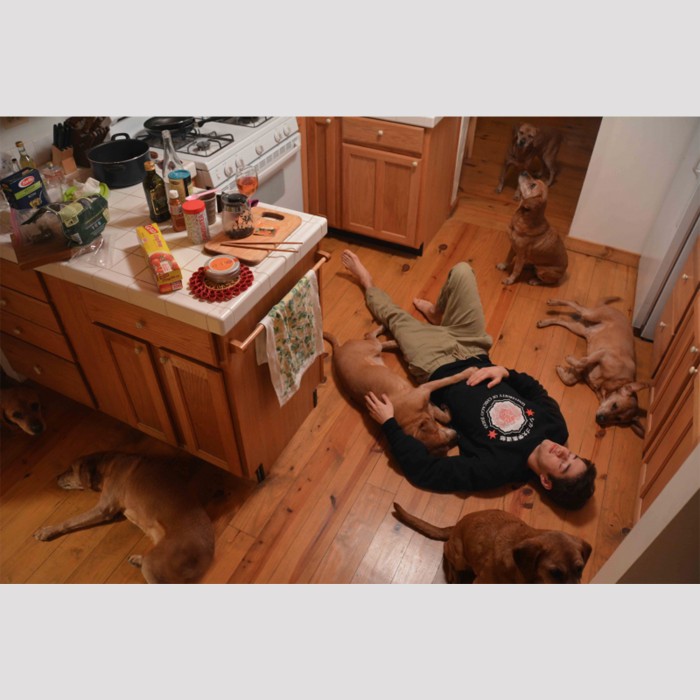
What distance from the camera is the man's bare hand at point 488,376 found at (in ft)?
8.04

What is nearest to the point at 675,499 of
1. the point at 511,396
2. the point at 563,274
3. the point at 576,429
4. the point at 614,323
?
the point at 511,396

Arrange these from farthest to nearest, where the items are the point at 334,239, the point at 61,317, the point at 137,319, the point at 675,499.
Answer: the point at 334,239, the point at 61,317, the point at 137,319, the point at 675,499

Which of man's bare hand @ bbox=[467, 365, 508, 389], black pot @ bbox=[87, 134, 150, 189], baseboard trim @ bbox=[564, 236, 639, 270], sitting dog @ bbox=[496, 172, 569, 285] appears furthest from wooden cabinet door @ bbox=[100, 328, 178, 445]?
baseboard trim @ bbox=[564, 236, 639, 270]

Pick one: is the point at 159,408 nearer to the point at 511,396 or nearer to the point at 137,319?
the point at 137,319

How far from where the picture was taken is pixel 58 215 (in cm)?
187

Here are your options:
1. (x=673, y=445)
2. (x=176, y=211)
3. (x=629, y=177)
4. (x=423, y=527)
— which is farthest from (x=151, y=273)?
(x=629, y=177)

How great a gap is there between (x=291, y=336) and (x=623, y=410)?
5.06 feet

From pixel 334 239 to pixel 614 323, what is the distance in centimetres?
185

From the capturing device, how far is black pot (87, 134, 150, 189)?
7.17 ft

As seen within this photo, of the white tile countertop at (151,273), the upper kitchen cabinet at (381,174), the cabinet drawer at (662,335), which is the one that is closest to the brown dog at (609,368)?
the cabinet drawer at (662,335)

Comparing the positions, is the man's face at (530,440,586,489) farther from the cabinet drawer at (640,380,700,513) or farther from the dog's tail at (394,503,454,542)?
the dog's tail at (394,503,454,542)

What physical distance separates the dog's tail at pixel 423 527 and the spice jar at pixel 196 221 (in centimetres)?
124

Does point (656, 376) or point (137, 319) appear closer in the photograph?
point (137, 319)

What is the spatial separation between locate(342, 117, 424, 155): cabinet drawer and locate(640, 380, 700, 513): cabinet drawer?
1.89m
